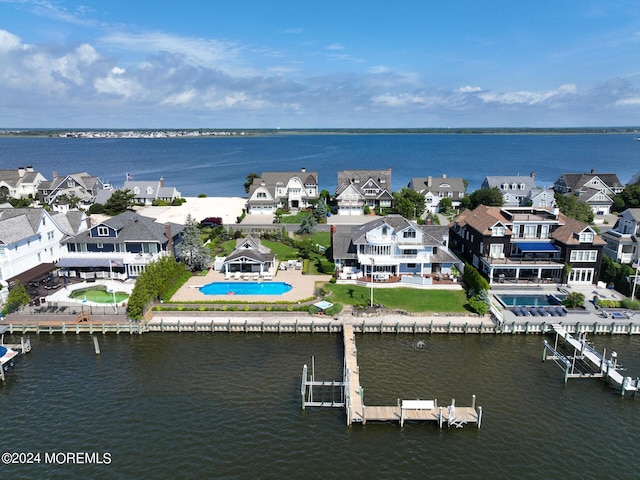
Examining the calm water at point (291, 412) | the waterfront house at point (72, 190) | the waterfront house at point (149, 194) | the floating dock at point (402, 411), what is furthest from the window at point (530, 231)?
the waterfront house at point (72, 190)

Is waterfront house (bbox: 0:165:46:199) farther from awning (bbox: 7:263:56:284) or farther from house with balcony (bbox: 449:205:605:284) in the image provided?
house with balcony (bbox: 449:205:605:284)

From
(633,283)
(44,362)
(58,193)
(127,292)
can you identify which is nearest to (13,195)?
(58,193)

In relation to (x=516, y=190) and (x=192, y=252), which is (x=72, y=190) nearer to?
(x=192, y=252)

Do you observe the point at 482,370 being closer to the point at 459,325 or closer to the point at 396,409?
the point at 459,325

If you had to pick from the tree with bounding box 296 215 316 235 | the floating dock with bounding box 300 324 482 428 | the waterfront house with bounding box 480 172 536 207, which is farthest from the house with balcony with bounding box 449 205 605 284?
the waterfront house with bounding box 480 172 536 207

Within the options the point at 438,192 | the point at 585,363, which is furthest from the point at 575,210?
the point at 585,363

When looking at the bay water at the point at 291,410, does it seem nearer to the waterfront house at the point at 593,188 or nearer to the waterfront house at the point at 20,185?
the waterfront house at the point at 593,188
